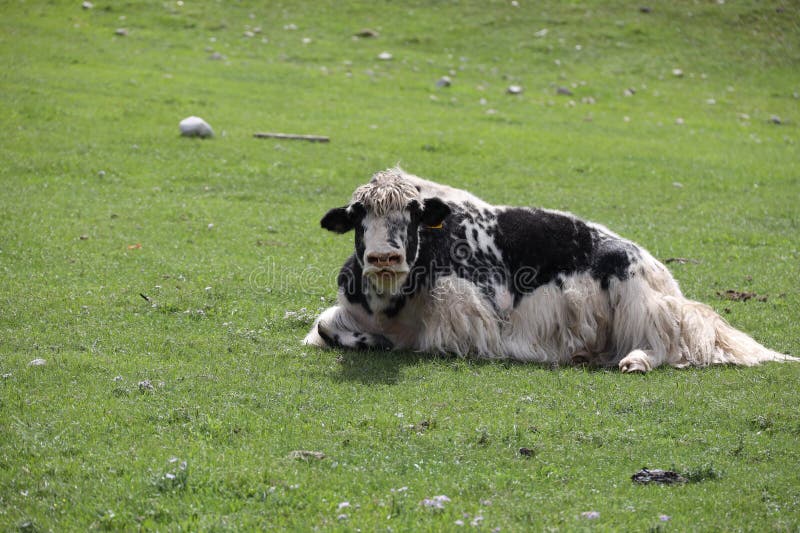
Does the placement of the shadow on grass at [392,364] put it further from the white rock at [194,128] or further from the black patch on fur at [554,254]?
the white rock at [194,128]

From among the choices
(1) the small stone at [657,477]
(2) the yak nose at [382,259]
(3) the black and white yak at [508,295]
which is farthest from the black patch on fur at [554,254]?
(1) the small stone at [657,477]

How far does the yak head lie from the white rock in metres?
10.4

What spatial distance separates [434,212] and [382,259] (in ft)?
3.03

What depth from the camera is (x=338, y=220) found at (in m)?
8.53

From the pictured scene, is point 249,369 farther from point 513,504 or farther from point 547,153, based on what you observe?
point 547,153

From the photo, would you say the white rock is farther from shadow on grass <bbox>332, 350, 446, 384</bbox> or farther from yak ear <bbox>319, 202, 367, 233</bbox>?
shadow on grass <bbox>332, 350, 446, 384</bbox>

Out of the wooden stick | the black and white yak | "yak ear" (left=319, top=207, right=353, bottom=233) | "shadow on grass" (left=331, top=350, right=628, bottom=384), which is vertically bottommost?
the wooden stick

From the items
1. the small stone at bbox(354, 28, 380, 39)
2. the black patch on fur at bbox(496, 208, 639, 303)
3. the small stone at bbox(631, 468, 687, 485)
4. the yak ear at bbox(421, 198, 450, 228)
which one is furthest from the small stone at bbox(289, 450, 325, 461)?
the small stone at bbox(354, 28, 380, 39)

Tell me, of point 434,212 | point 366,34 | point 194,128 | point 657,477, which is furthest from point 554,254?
point 366,34

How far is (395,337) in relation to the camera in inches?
342

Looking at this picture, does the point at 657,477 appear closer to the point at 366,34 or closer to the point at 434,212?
the point at 434,212

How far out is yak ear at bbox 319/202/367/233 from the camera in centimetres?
833

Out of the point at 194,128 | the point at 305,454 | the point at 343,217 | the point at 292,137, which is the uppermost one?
the point at 343,217

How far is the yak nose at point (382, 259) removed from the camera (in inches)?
312
